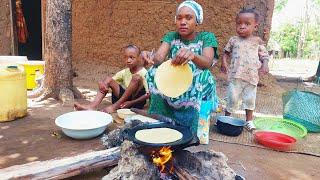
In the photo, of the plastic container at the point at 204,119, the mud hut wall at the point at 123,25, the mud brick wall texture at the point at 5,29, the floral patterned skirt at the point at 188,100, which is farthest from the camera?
the mud brick wall texture at the point at 5,29

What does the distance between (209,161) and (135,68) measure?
5.77 feet

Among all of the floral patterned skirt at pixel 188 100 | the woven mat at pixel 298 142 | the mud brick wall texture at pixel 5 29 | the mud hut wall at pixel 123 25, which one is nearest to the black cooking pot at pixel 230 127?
the woven mat at pixel 298 142

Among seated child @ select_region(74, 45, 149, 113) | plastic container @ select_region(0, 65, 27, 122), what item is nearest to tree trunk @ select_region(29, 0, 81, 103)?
seated child @ select_region(74, 45, 149, 113)

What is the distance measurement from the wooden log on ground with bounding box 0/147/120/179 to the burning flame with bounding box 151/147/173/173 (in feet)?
1.18

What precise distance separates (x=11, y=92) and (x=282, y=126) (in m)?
2.69

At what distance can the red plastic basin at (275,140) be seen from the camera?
9.31 ft

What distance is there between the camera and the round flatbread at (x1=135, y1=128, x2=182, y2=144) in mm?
1932

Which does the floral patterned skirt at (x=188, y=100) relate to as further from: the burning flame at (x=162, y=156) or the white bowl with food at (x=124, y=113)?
the burning flame at (x=162, y=156)

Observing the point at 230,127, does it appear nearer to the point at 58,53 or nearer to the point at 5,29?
the point at 58,53

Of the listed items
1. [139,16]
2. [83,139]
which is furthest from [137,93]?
[139,16]

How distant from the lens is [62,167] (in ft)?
6.62

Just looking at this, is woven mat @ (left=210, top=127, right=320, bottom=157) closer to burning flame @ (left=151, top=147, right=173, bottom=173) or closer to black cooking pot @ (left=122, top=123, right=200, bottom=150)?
black cooking pot @ (left=122, top=123, right=200, bottom=150)

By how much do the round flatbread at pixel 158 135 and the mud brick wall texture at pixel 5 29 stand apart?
176 inches

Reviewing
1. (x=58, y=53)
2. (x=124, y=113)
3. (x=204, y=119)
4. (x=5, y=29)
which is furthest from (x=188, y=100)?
(x=5, y=29)
